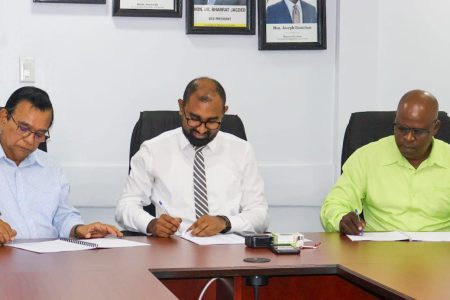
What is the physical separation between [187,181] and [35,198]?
64 centimetres

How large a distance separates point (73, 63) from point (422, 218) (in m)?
1.86

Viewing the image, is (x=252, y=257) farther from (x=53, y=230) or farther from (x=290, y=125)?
(x=290, y=125)

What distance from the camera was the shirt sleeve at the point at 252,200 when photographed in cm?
302

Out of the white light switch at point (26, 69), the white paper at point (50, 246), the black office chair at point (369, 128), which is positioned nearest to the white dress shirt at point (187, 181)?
the black office chair at point (369, 128)

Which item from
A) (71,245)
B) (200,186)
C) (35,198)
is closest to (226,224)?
(200,186)

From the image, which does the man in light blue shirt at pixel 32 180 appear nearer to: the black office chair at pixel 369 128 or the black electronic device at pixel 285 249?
the black electronic device at pixel 285 249

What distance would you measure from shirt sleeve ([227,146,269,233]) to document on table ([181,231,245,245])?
0.27 m

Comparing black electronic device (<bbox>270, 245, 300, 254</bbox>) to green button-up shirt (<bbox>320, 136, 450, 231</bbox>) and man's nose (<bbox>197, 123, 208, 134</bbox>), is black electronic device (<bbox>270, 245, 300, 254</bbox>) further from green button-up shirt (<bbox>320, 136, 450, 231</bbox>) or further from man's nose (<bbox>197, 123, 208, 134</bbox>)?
man's nose (<bbox>197, 123, 208, 134</bbox>)

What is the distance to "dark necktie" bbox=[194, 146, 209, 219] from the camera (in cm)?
305

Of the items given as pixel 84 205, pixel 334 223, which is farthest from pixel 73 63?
pixel 334 223

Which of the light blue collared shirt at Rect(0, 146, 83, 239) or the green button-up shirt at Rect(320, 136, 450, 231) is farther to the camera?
the green button-up shirt at Rect(320, 136, 450, 231)

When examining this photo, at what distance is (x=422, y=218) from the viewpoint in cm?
306

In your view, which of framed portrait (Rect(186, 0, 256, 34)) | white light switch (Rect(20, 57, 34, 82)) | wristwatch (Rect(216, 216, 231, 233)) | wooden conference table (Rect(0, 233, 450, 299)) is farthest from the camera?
framed portrait (Rect(186, 0, 256, 34))

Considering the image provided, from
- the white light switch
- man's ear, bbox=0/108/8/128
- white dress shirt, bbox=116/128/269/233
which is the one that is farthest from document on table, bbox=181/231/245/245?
the white light switch
